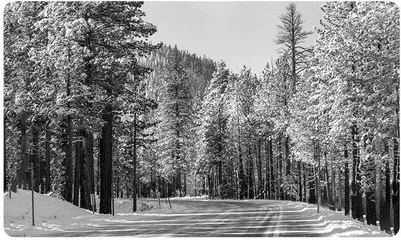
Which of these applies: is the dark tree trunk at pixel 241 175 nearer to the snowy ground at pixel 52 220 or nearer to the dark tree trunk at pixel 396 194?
the snowy ground at pixel 52 220

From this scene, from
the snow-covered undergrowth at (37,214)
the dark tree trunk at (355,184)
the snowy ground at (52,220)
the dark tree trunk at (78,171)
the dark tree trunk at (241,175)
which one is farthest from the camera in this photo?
the dark tree trunk at (241,175)

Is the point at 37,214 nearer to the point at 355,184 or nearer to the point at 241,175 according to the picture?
the point at 355,184

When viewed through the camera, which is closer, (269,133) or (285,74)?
(285,74)

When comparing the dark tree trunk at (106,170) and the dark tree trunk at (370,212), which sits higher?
the dark tree trunk at (106,170)

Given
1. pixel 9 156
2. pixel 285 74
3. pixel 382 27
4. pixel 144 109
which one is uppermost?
pixel 285 74

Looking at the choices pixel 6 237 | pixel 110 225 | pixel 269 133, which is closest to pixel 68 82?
pixel 110 225

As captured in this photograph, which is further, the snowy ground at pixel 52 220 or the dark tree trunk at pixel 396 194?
the dark tree trunk at pixel 396 194

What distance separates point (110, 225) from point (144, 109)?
8.52 metres

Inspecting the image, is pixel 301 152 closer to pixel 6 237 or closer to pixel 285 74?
pixel 285 74

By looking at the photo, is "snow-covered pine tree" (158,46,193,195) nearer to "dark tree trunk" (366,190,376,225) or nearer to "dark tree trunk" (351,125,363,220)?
"dark tree trunk" (351,125,363,220)

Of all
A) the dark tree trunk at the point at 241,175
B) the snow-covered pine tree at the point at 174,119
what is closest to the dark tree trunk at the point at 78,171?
the snow-covered pine tree at the point at 174,119

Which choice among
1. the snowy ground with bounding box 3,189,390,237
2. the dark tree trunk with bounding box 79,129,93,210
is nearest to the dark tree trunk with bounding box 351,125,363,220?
the snowy ground with bounding box 3,189,390,237

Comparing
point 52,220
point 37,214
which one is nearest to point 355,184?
point 52,220

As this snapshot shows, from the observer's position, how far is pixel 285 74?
4972cm
